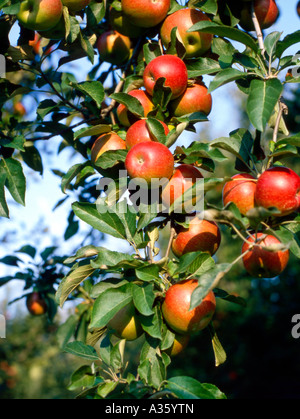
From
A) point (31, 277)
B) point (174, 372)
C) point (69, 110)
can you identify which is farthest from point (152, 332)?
point (174, 372)

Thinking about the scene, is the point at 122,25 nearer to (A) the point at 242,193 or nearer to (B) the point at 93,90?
(B) the point at 93,90

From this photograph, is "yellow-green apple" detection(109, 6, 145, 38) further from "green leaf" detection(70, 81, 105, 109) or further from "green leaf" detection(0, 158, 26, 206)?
"green leaf" detection(0, 158, 26, 206)

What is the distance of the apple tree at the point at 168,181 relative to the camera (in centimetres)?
105

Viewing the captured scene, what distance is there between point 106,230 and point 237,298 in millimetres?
451

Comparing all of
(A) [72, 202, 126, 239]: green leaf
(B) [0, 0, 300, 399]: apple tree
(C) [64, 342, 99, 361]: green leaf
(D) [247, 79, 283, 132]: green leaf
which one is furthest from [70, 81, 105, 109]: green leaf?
(C) [64, 342, 99, 361]: green leaf

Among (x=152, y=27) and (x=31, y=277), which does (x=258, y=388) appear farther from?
(x=152, y=27)

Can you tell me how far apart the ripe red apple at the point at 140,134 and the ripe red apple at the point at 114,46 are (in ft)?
1.88

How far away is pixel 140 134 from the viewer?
1.20 meters

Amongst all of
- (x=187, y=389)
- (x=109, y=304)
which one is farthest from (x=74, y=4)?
(x=187, y=389)

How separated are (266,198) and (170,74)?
47cm

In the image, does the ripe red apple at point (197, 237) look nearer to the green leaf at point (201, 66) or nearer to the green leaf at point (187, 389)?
the green leaf at point (187, 389)

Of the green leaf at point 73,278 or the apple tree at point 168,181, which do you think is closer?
the apple tree at point 168,181

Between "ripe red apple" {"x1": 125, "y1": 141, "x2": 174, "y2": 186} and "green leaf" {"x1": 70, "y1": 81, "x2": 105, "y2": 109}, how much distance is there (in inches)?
10.7

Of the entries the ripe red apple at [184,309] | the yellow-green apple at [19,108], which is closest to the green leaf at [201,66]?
the ripe red apple at [184,309]
